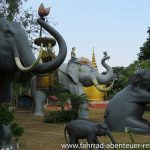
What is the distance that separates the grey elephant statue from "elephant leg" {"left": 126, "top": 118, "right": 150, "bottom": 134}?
4579 millimetres

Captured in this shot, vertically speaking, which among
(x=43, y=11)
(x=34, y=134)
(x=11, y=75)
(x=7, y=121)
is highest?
(x=43, y=11)

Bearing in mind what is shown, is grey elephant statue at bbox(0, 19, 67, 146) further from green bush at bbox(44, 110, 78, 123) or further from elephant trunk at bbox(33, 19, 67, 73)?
green bush at bbox(44, 110, 78, 123)

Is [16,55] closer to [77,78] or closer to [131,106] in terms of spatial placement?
[131,106]

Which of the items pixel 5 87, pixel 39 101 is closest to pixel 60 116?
pixel 39 101

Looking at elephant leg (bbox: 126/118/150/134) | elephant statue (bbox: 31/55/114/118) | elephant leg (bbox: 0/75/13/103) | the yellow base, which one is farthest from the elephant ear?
the yellow base

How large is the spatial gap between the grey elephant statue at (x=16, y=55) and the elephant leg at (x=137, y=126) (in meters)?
4.58

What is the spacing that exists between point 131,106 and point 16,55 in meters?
5.25

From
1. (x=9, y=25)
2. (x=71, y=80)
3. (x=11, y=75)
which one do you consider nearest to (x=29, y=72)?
(x=11, y=75)

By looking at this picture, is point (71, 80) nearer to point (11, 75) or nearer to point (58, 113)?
point (58, 113)

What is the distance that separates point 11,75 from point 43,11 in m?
1.07

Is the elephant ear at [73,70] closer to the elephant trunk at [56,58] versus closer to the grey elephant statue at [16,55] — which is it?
the grey elephant statue at [16,55]

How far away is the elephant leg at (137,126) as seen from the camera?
9742mm

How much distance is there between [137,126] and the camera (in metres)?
9.81

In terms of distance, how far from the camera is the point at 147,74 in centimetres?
1031
